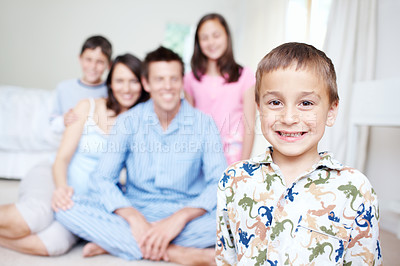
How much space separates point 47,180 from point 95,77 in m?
0.65

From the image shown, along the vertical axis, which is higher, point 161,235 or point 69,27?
point 69,27

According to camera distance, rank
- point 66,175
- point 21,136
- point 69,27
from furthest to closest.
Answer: point 69,27 < point 21,136 < point 66,175

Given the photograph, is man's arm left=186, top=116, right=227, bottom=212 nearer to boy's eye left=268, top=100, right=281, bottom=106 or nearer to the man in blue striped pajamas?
the man in blue striped pajamas

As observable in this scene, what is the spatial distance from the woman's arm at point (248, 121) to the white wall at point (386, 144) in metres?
0.74

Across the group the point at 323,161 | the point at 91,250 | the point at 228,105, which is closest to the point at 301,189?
the point at 323,161

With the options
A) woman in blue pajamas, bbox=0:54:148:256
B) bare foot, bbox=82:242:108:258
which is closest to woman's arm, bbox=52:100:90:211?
woman in blue pajamas, bbox=0:54:148:256

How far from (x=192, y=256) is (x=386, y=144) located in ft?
4.38

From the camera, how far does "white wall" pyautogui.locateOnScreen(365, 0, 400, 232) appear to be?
176 centimetres

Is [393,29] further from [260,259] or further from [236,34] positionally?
[236,34]

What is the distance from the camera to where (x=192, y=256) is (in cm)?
125

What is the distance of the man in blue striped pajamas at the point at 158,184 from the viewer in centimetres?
125

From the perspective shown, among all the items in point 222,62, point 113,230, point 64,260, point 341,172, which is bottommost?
point 64,260

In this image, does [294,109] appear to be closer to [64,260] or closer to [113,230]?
[113,230]

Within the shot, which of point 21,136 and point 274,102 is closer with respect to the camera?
point 274,102
